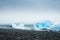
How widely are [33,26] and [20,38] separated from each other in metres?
0.52

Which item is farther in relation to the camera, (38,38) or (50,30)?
(50,30)

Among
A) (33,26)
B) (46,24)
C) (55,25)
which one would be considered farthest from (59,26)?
(33,26)

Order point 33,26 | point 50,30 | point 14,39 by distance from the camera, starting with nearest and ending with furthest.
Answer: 1. point 14,39
2. point 50,30
3. point 33,26

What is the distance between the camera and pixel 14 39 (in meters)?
1.15

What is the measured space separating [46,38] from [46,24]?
0.44 m

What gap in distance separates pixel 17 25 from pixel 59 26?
562mm

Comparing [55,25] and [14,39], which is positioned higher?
[55,25]

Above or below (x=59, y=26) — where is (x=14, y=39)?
below

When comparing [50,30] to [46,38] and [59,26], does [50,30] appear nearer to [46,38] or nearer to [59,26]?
[59,26]

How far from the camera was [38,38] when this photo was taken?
1195mm

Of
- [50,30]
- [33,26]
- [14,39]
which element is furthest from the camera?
[33,26]

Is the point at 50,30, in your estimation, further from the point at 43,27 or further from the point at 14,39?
the point at 14,39

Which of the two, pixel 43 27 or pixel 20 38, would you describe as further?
pixel 43 27

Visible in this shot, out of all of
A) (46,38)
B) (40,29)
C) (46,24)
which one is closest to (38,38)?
(46,38)
